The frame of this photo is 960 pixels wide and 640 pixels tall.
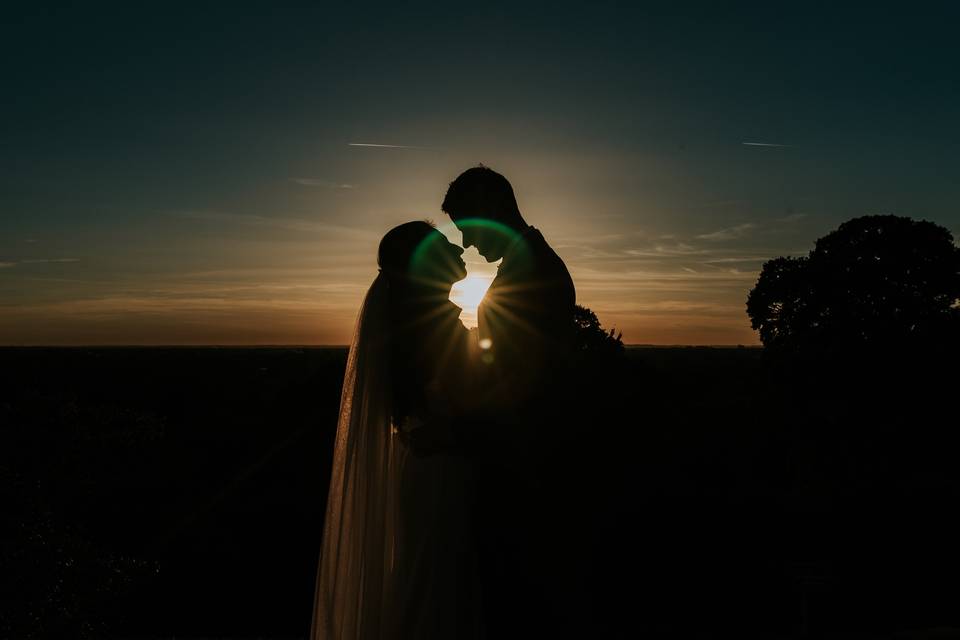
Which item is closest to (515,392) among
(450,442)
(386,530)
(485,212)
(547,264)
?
(450,442)

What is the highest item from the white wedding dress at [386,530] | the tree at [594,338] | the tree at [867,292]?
the tree at [867,292]

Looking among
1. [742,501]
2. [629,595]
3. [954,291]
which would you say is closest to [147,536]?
[629,595]

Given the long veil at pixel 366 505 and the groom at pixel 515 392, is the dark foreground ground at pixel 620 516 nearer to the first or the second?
the groom at pixel 515 392

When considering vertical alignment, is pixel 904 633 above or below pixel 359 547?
below

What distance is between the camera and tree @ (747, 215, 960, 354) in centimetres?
1909

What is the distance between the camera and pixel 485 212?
8.99 ft

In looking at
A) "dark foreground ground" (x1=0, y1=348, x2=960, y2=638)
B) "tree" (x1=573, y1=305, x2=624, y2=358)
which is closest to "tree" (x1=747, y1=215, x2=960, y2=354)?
"dark foreground ground" (x1=0, y1=348, x2=960, y2=638)

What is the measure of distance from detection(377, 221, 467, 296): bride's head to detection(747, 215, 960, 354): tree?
19094mm

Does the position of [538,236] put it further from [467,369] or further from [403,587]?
[403,587]

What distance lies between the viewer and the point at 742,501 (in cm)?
2512

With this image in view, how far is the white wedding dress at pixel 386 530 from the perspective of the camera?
271cm

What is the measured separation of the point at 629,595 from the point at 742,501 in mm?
9932

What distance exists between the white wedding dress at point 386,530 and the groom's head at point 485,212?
416 mm

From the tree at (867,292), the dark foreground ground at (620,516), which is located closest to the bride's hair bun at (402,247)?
the dark foreground ground at (620,516)
